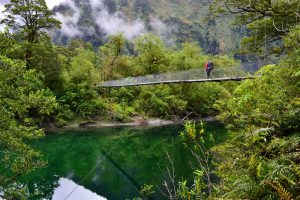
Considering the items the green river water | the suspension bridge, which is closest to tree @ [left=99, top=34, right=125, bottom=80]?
the suspension bridge

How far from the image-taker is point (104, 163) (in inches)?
611

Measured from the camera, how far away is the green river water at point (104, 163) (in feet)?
37.4

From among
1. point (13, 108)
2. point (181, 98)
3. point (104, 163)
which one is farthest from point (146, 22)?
point (13, 108)

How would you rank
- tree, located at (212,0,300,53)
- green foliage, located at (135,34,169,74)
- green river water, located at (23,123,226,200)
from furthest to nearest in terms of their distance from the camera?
green foliage, located at (135,34,169,74), green river water, located at (23,123,226,200), tree, located at (212,0,300,53)

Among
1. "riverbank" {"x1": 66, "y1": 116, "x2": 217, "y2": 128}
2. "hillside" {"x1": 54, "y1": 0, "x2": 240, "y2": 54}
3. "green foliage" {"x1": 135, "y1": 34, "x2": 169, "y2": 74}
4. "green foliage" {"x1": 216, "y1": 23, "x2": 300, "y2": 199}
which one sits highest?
"hillside" {"x1": 54, "y1": 0, "x2": 240, "y2": 54}

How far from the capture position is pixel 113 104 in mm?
27484

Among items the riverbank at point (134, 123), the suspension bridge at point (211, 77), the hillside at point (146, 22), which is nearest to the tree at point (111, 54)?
the riverbank at point (134, 123)

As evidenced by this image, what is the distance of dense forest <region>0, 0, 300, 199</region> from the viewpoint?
12.1 feet

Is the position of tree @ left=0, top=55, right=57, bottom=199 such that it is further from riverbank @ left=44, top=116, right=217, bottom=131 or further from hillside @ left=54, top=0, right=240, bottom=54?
hillside @ left=54, top=0, right=240, bottom=54

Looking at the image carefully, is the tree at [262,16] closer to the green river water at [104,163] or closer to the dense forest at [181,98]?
the dense forest at [181,98]

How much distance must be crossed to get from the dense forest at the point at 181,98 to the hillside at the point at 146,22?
49.9 meters

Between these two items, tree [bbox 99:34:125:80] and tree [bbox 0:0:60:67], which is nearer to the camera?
tree [bbox 0:0:60:67]

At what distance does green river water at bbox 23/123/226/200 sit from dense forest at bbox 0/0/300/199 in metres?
1.04

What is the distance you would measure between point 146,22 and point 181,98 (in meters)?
74.4
